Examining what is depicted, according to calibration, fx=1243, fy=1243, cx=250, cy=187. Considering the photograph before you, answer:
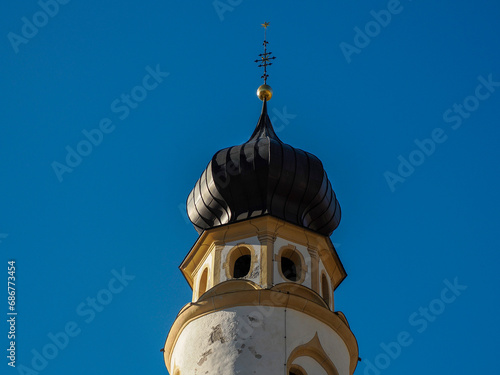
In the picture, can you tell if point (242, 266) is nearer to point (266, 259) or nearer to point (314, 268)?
point (266, 259)

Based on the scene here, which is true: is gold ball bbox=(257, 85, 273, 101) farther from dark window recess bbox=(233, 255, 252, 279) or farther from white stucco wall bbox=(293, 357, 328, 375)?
white stucco wall bbox=(293, 357, 328, 375)

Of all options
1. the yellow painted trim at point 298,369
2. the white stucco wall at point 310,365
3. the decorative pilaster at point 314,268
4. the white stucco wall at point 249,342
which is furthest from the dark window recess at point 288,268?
the yellow painted trim at point 298,369

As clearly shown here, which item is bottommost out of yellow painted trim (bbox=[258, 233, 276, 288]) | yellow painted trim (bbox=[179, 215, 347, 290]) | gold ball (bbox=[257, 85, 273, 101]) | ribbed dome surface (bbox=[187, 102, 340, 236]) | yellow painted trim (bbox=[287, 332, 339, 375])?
yellow painted trim (bbox=[287, 332, 339, 375])

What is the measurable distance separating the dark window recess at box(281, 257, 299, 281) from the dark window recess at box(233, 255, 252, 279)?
27.7 inches

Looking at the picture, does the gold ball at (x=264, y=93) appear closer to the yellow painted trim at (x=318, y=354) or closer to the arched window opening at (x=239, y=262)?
the arched window opening at (x=239, y=262)

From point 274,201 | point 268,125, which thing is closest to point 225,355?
point 274,201

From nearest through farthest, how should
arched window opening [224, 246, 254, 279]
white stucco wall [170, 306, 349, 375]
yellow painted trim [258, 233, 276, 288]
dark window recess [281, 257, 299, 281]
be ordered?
white stucco wall [170, 306, 349, 375], yellow painted trim [258, 233, 276, 288], arched window opening [224, 246, 254, 279], dark window recess [281, 257, 299, 281]

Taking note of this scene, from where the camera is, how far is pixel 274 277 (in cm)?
2403

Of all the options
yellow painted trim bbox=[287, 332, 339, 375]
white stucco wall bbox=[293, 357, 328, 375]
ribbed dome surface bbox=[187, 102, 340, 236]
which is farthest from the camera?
ribbed dome surface bbox=[187, 102, 340, 236]

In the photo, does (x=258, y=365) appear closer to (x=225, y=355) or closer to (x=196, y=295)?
(x=225, y=355)

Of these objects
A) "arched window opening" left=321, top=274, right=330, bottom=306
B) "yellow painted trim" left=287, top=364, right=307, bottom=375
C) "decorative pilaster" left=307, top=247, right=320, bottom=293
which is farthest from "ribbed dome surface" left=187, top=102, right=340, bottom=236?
"yellow painted trim" left=287, top=364, right=307, bottom=375

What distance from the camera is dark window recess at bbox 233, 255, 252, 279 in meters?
24.8

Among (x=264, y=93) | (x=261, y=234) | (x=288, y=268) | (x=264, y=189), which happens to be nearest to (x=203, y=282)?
(x=261, y=234)

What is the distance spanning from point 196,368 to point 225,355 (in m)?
0.62
